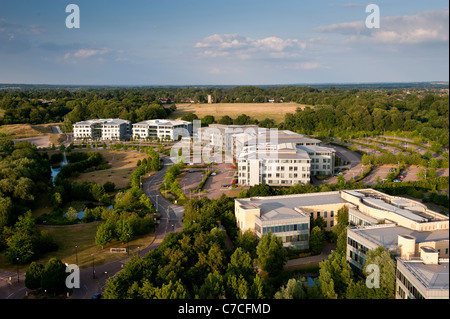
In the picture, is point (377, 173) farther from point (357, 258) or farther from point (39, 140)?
point (39, 140)

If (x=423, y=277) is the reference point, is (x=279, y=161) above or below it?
above

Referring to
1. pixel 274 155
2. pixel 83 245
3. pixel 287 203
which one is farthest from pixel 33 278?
pixel 274 155

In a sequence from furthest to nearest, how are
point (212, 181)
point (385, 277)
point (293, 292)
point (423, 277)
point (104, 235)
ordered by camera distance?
point (212, 181), point (104, 235), point (385, 277), point (293, 292), point (423, 277)

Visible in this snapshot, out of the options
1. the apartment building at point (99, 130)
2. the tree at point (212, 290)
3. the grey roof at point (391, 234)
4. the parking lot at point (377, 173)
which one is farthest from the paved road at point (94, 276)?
the apartment building at point (99, 130)

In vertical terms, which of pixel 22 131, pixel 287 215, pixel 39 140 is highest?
pixel 22 131

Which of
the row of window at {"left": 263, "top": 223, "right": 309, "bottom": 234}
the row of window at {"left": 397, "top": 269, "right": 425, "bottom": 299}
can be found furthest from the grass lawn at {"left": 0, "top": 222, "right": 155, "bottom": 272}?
the row of window at {"left": 397, "top": 269, "right": 425, "bottom": 299}

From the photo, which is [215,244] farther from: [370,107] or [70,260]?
[370,107]

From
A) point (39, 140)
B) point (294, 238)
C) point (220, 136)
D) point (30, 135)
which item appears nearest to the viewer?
point (294, 238)

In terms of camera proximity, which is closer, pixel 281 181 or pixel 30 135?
pixel 281 181
